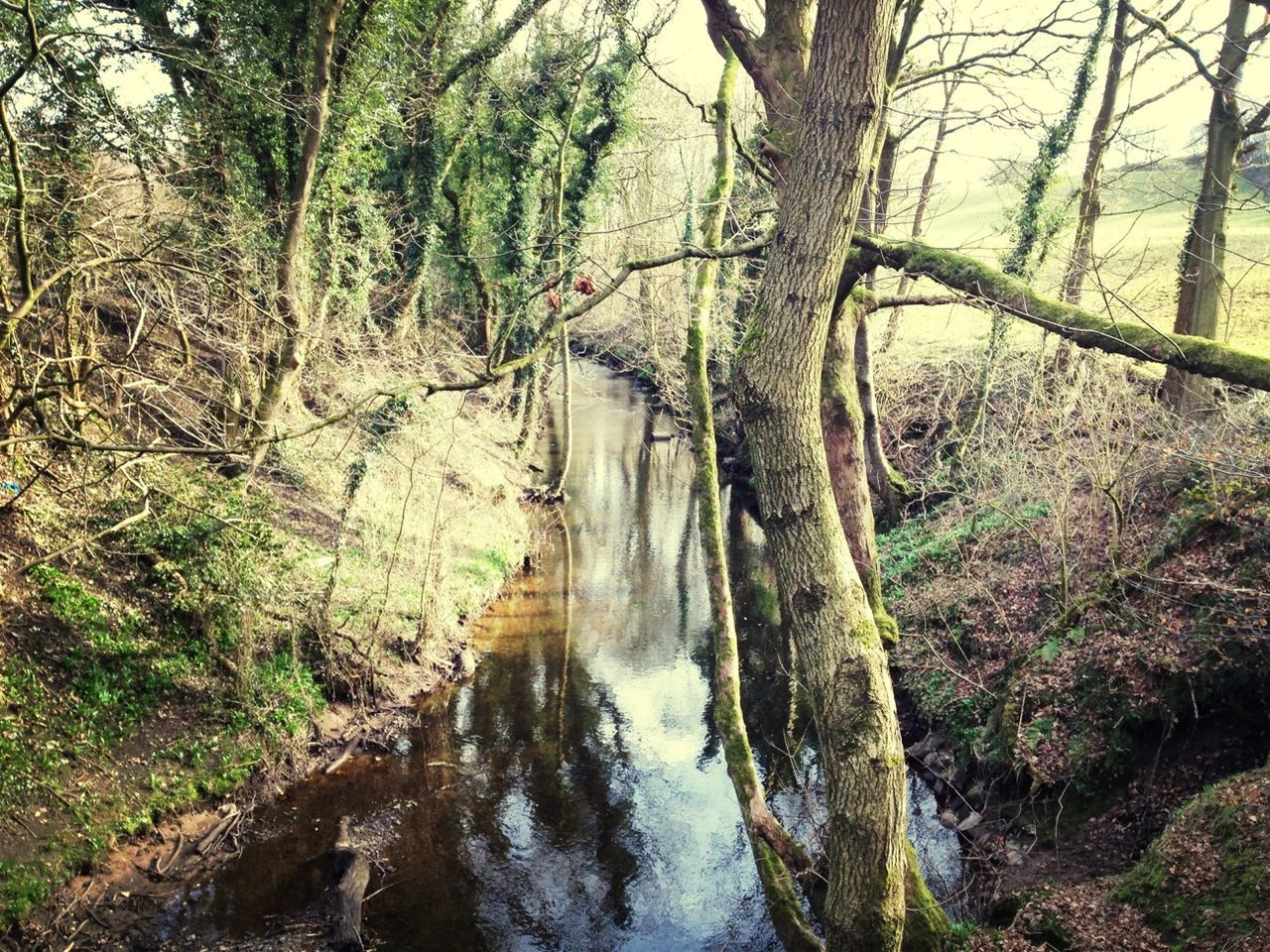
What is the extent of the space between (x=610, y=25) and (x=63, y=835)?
14244 millimetres

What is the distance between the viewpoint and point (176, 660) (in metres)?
9.03

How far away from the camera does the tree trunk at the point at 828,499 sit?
424 cm

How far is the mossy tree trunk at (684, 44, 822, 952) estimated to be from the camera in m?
5.49

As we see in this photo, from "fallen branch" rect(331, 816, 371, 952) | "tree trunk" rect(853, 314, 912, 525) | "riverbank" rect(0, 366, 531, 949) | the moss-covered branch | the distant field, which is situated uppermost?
the distant field

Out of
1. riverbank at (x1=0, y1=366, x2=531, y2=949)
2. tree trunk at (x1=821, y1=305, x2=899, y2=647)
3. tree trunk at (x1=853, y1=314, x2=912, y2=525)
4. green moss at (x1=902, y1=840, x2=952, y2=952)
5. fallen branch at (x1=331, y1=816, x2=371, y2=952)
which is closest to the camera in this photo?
green moss at (x1=902, y1=840, x2=952, y2=952)

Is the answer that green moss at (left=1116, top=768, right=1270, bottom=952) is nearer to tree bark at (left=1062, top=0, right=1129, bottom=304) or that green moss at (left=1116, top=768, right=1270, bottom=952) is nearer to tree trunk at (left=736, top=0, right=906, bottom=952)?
tree trunk at (left=736, top=0, right=906, bottom=952)

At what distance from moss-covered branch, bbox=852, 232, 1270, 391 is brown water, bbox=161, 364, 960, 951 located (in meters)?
3.76

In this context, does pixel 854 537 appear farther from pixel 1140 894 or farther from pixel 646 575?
pixel 646 575

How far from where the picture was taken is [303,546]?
11.2 meters

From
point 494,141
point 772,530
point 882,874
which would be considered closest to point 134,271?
point 772,530

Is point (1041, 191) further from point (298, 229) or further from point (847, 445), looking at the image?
point (298, 229)

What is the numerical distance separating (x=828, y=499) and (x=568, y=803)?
635cm

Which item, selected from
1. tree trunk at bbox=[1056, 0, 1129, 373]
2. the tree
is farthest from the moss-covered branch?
tree trunk at bbox=[1056, 0, 1129, 373]

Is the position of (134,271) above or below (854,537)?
above
